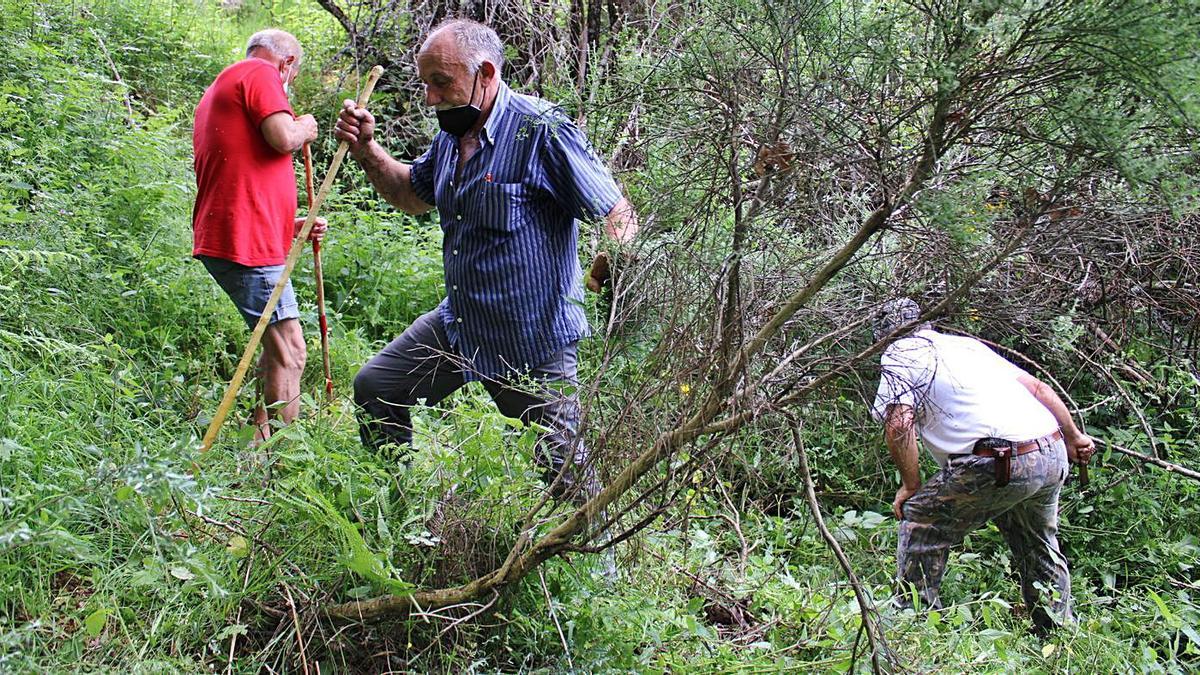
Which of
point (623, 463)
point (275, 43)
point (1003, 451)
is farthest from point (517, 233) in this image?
point (1003, 451)

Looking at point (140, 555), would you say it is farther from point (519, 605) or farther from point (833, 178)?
point (833, 178)

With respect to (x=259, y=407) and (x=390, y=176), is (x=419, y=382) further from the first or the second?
(x=259, y=407)

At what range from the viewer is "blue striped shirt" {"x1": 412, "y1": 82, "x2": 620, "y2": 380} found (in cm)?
368

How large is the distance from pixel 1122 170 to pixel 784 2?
0.92m

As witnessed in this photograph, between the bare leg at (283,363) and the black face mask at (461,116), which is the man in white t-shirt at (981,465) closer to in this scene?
the black face mask at (461,116)

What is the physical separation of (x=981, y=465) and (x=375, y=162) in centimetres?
295

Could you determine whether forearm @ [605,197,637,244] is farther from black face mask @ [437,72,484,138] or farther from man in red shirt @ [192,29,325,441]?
man in red shirt @ [192,29,325,441]

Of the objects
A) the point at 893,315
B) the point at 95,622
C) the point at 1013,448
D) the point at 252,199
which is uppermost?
the point at 893,315

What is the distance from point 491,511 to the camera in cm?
328

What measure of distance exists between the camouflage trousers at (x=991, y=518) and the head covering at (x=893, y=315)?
191cm

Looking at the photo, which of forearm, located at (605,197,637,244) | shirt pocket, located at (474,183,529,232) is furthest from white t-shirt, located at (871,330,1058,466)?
shirt pocket, located at (474,183,529,232)

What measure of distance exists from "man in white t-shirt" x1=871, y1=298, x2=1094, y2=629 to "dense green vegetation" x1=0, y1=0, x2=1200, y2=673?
0.24 metres

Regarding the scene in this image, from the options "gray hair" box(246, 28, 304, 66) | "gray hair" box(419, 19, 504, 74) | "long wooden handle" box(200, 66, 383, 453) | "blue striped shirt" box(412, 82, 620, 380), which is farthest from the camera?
"gray hair" box(246, 28, 304, 66)

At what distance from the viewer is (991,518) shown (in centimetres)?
478
